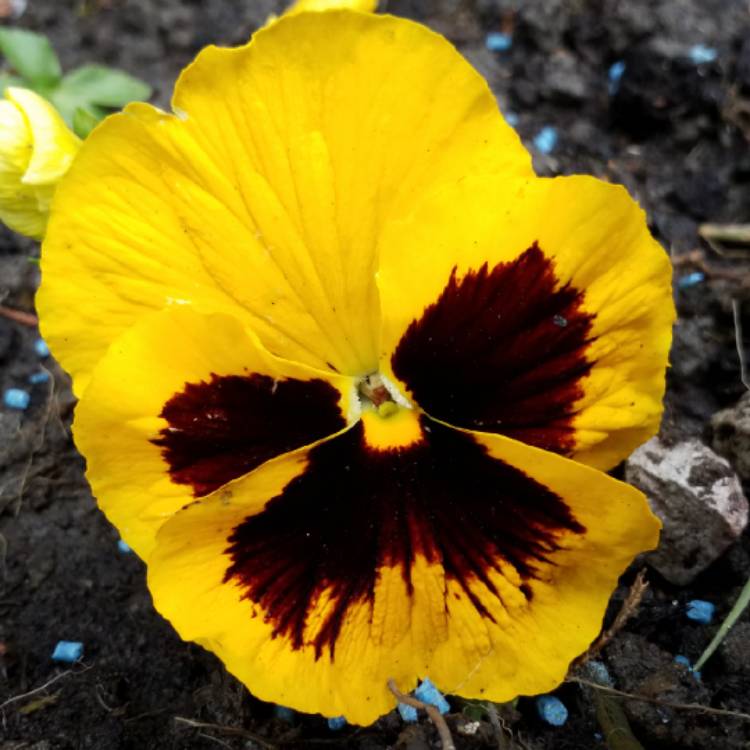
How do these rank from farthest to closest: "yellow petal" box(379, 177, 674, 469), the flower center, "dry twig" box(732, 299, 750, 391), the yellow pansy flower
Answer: "dry twig" box(732, 299, 750, 391), the yellow pansy flower, the flower center, "yellow petal" box(379, 177, 674, 469)

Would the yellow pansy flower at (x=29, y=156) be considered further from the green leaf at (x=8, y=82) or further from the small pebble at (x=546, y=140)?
the small pebble at (x=546, y=140)

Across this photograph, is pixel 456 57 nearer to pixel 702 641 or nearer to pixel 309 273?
pixel 309 273

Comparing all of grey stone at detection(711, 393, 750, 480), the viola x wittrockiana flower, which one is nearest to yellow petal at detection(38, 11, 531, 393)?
the viola x wittrockiana flower

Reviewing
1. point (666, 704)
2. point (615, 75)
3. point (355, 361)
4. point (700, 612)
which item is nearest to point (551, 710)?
point (666, 704)

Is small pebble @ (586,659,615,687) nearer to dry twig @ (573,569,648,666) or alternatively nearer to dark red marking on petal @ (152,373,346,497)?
dry twig @ (573,569,648,666)

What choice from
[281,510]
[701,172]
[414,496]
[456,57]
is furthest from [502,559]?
[701,172]

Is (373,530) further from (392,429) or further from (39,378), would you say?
(39,378)
